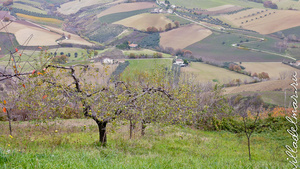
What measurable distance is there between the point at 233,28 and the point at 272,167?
74.9 meters

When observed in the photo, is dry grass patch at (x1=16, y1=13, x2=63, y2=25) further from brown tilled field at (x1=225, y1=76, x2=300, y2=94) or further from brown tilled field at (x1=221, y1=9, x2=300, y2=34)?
brown tilled field at (x1=225, y1=76, x2=300, y2=94)

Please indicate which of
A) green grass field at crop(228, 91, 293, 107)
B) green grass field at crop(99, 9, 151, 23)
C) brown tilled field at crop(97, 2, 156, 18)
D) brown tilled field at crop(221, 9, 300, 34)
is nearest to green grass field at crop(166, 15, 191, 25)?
green grass field at crop(99, 9, 151, 23)

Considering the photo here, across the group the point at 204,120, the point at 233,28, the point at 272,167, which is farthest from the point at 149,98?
the point at 233,28

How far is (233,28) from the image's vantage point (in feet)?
247

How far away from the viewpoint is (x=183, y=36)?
69125mm

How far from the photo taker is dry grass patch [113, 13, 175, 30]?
252ft

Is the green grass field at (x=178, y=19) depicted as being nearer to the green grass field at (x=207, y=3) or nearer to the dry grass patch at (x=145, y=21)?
the dry grass patch at (x=145, y=21)

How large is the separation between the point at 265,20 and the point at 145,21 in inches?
1376

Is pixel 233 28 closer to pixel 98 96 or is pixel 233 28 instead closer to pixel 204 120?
pixel 204 120

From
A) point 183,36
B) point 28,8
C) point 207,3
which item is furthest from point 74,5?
point 183,36

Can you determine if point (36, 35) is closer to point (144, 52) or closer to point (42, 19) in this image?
point (42, 19)

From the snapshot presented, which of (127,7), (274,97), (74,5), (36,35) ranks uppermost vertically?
(127,7)

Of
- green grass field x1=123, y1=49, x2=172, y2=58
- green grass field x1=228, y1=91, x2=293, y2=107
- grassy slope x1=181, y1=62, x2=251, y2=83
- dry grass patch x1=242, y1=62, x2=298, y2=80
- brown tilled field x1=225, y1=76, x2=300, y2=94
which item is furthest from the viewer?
green grass field x1=123, y1=49, x2=172, y2=58

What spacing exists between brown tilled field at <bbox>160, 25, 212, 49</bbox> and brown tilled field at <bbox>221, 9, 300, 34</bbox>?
1477 cm
